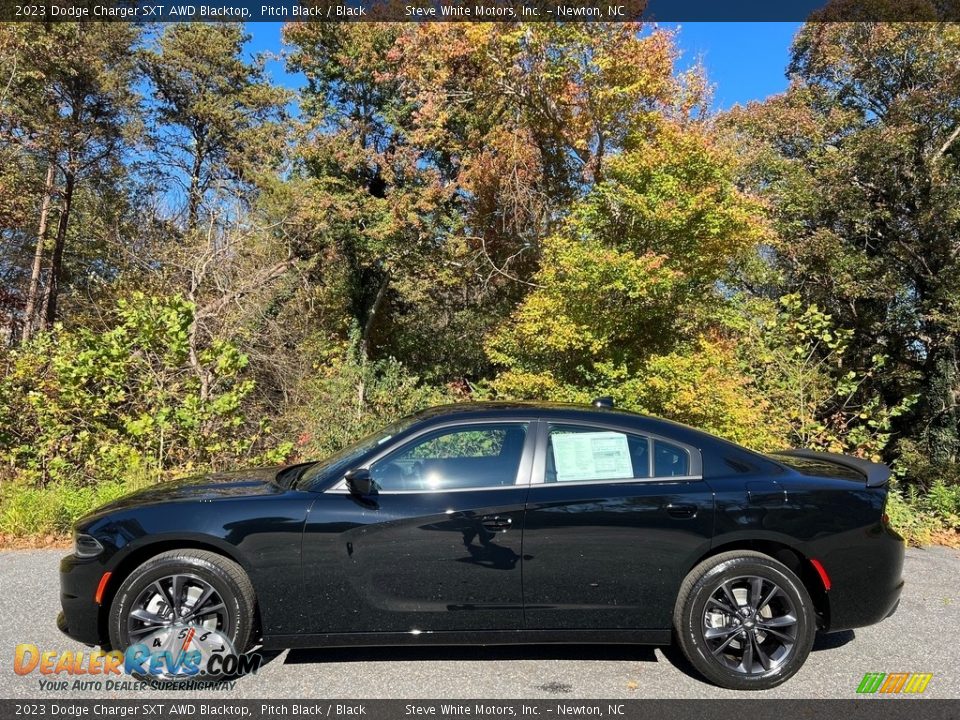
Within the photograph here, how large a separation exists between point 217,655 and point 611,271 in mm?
7192

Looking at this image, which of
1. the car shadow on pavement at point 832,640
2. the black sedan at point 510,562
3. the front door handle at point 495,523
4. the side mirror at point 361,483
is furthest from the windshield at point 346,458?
the car shadow on pavement at point 832,640

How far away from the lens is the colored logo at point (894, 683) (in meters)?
3.36

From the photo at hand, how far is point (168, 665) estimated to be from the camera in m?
3.31

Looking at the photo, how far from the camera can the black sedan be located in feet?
11.0

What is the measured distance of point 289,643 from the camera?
336cm

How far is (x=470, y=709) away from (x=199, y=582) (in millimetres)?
1500

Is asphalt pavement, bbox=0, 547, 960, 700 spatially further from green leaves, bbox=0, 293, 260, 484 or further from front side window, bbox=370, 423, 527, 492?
green leaves, bbox=0, 293, 260, 484

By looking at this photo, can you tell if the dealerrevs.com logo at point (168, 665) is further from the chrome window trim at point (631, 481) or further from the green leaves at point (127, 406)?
the green leaves at point (127, 406)

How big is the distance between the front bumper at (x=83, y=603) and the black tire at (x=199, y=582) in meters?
0.11

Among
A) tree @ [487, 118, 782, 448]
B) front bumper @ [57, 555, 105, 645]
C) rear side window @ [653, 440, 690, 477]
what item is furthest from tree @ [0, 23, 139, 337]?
rear side window @ [653, 440, 690, 477]

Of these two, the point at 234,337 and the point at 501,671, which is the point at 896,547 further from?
the point at 234,337

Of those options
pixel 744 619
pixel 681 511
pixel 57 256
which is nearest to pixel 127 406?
pixel 681 511

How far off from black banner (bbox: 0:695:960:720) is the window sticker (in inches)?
43.4

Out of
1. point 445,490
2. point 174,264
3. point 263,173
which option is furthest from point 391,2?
point 445,490
